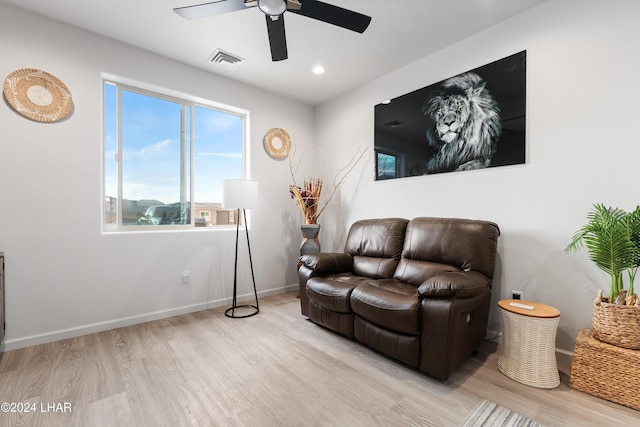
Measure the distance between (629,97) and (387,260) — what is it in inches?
81.6

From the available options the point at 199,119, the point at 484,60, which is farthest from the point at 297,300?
the point at 484,60

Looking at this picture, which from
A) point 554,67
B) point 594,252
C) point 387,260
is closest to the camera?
point 594,252

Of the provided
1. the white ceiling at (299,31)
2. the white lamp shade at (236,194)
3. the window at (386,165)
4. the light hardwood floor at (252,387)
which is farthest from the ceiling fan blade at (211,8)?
the light hardwood floor at (252,387)

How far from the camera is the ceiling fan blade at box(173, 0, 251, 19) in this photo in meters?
1.85

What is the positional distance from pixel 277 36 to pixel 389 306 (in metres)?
2.13

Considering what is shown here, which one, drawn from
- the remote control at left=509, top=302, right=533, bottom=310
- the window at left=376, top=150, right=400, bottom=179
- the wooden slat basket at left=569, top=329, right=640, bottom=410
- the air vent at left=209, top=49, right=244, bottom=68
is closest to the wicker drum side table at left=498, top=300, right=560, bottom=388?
the remote control at left=509, top=302, right=533, bottom=310

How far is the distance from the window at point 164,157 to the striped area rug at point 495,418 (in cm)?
314

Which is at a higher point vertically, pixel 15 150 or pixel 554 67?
pixel 554 67

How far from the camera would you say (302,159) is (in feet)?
14.0

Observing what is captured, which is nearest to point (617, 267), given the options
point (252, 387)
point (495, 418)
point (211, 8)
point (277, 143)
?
point (495, 418)

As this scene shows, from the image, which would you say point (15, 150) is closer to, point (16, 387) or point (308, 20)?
point (16, 387)

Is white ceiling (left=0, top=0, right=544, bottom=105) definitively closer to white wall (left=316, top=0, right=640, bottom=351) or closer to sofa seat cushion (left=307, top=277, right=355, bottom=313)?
white wall (left=316, top=0, right=640, bottom=351)

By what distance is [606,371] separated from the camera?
167 cm

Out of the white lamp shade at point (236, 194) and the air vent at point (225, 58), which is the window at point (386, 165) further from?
the air vent at point (225, 58)
